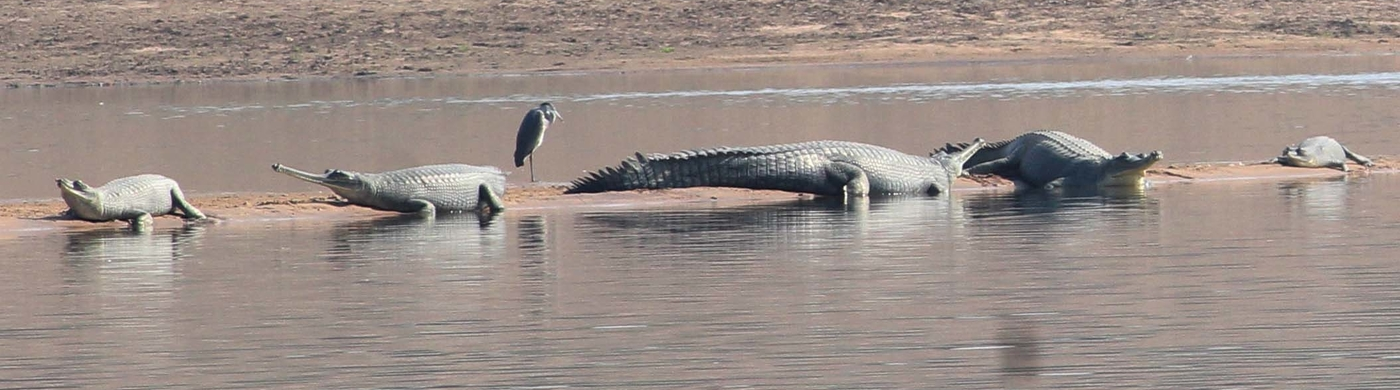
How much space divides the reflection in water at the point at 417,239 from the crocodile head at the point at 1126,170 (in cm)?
455

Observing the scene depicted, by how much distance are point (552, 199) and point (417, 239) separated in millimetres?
2436

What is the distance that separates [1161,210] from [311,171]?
7.53 metres

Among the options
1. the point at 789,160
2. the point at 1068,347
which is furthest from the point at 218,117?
the point at 1068,347

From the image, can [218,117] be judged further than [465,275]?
Yes

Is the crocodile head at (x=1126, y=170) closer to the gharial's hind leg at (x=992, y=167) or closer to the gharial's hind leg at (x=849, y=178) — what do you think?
the gharial's hind leg at (x=992, y=167)

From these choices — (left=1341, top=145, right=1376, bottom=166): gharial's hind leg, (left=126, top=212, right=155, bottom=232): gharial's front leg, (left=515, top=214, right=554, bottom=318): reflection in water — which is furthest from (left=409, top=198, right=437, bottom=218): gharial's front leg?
(left=1341, top=145, right=1376, bottom=166): gharial's hind leg

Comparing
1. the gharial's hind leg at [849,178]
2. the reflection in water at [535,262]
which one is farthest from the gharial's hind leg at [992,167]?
the reflection in water at [535,262]

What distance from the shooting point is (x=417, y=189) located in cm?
1425

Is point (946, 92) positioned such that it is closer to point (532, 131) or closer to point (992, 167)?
point (992, 167)

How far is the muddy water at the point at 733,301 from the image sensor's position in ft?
25.9

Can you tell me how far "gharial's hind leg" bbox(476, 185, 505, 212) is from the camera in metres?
14.3

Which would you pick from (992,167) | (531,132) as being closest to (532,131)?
(531,132)

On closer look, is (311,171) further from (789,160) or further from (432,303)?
(432,303)

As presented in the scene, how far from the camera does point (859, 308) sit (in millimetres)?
9297
